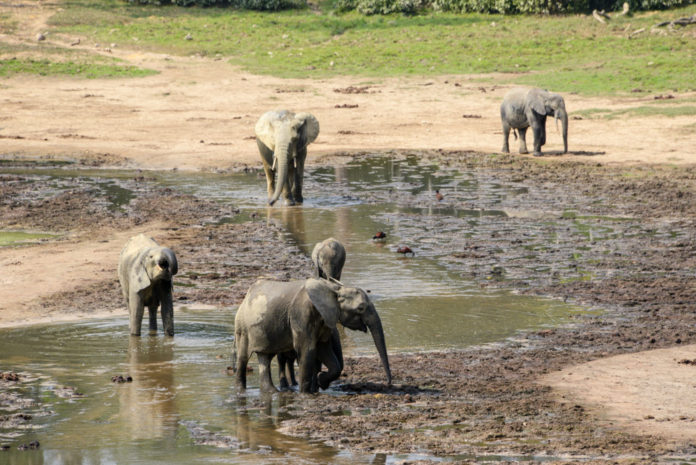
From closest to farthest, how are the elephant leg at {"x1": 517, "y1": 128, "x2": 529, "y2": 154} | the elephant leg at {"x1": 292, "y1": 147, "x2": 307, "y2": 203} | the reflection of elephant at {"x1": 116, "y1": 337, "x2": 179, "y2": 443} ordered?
the reflection of elephant at {"x1": 116, "y1": 337, "x2": 179, "y2": 443} → the elephant leg at {"x1": 292, "y1": 147, "x2": 307, "y2": 203} → the elephant leg at {"x1": 517, "y1": 128, "x2": 529, "y2": 154}

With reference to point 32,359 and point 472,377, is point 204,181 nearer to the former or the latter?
point 32,359

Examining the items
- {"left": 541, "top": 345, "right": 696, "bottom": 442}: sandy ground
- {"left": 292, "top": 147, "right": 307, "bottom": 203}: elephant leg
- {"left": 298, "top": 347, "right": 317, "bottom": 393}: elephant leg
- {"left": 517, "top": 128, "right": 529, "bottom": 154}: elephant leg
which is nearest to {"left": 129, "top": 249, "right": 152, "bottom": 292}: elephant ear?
{"left": 298, "top": 347, "right": 317, "bottom": 393}: elephant leg

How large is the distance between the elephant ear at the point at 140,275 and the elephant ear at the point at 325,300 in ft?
10.3

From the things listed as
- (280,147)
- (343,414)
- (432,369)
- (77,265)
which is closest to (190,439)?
(343,414)

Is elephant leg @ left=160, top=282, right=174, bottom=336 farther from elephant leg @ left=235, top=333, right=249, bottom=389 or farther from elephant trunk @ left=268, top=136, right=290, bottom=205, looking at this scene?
elephant trunk @ left=268, top=136, right=290, bottom=205

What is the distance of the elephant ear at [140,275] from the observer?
13297 millimetres

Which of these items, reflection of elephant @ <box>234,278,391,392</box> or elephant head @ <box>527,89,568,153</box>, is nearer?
reflection of elephant @ <box>234,278,391,392</box>

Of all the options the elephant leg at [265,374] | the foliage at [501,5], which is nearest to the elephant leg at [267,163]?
the elephant leg at [265,374]

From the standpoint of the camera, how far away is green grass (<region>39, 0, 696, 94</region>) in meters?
38.5

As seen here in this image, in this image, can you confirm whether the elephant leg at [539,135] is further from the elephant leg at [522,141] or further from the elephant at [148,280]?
the elephant at [148,280]

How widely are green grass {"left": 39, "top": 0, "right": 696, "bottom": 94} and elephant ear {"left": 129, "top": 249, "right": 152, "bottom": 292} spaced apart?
82.2ft

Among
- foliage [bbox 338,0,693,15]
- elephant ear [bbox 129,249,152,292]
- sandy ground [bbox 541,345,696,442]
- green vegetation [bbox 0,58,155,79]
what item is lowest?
sandy ground [bbox 541,345,696,442]

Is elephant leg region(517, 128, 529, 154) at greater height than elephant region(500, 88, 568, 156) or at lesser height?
lesser

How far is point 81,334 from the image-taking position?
13.7m
